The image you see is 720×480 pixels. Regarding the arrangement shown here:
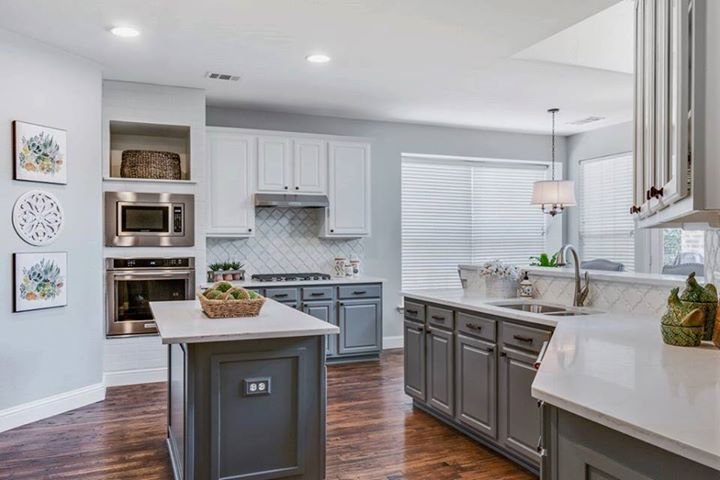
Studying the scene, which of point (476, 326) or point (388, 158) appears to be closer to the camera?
point (476, 326)

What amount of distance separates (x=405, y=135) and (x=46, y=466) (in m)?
5.07

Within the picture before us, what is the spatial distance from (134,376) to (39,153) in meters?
2.11

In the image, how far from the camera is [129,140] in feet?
18.4

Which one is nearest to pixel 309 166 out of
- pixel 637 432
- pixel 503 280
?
pixel 503 280

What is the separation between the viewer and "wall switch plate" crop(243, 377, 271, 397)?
275 centimetres

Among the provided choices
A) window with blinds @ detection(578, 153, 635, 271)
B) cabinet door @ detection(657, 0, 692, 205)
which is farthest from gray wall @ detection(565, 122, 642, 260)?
cabinet door @ detection(657, 0, 692, 205)

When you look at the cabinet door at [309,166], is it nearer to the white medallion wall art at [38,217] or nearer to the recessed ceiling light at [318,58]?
the recessed ceiling light at [318,58]

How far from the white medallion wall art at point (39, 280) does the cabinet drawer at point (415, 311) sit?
261cm

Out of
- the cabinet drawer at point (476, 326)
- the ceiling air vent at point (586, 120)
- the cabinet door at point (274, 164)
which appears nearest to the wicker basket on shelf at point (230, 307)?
the cabinet drawer at point (476, 326)

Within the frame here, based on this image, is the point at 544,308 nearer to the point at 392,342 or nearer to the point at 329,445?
the point at 329,445

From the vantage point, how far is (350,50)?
4.26m

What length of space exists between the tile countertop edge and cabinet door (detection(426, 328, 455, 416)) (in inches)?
90.3

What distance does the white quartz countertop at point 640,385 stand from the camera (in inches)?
48.4

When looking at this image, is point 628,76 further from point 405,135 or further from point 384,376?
point 384,376
